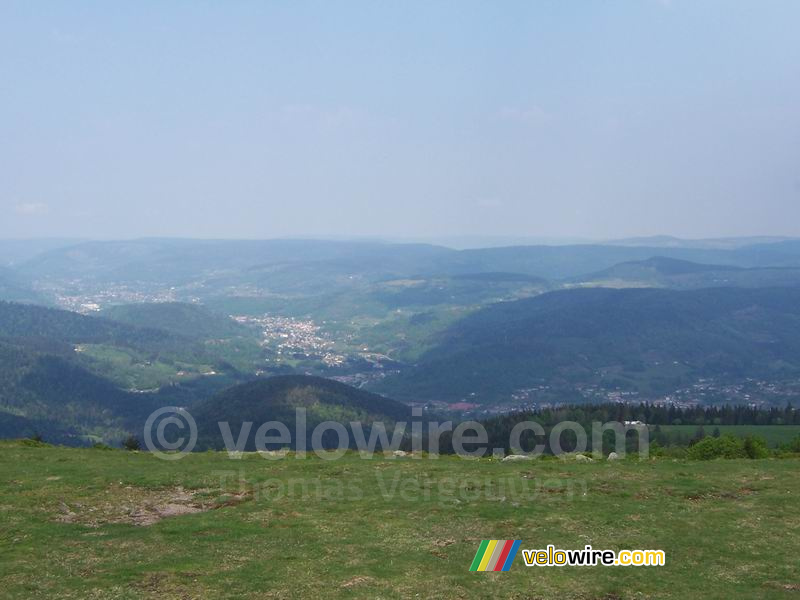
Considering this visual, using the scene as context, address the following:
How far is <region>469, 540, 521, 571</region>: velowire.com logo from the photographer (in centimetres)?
2056

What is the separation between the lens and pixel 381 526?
80.1 feet

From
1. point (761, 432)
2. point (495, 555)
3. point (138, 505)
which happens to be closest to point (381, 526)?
point (495, 555)

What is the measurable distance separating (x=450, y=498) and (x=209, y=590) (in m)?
A: 12.5

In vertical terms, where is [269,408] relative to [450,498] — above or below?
below

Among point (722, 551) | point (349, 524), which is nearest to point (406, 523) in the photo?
point (349, 524)

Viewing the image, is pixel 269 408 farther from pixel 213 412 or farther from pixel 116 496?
pixel 116 496

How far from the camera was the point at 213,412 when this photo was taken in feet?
640

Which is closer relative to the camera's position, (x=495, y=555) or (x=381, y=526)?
(x=495, y=555)

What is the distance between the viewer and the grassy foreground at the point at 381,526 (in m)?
19.0

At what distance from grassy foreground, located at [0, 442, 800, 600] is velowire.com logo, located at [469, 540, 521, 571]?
1.14 feet

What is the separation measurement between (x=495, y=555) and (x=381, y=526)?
5.00 meters

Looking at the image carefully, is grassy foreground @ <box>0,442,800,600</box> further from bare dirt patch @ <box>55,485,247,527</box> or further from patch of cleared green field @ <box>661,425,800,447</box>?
patch of cleared green field @ <box>661,425,800,447</box>

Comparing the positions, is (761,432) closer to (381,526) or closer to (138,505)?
(381,526)

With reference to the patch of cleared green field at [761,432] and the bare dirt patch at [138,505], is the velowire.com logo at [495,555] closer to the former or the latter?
the bare dirt patch at [138,505]
